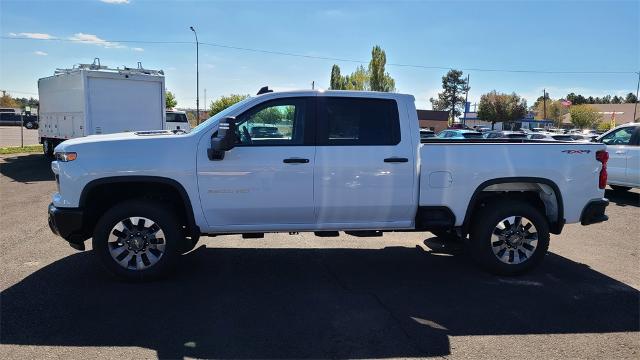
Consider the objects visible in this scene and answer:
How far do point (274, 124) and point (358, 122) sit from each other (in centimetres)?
92

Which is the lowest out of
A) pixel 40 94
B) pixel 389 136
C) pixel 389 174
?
pixel 389 174

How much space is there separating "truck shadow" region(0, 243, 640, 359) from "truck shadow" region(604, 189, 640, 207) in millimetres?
6070

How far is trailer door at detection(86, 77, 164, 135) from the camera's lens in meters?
A: 15.2

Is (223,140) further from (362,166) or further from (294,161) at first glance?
(362,166)

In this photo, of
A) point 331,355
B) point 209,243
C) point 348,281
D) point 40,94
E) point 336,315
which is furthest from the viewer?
point 40,94

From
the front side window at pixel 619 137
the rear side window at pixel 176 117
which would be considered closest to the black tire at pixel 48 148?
the rear side window at pixel 176 117

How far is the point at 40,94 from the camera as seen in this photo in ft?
65.9

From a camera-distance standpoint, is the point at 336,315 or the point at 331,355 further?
the point at 336,315

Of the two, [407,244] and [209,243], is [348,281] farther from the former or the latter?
[209,243]

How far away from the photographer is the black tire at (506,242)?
18.1ft

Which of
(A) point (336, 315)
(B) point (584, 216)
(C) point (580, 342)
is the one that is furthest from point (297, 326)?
(B) point (584, 216)

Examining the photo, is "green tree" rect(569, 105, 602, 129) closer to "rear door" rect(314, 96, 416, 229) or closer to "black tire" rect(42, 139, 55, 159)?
"black tire" rect(42, 139, 55, 159)

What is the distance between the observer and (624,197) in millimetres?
11797

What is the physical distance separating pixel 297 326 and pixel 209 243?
3.15m
